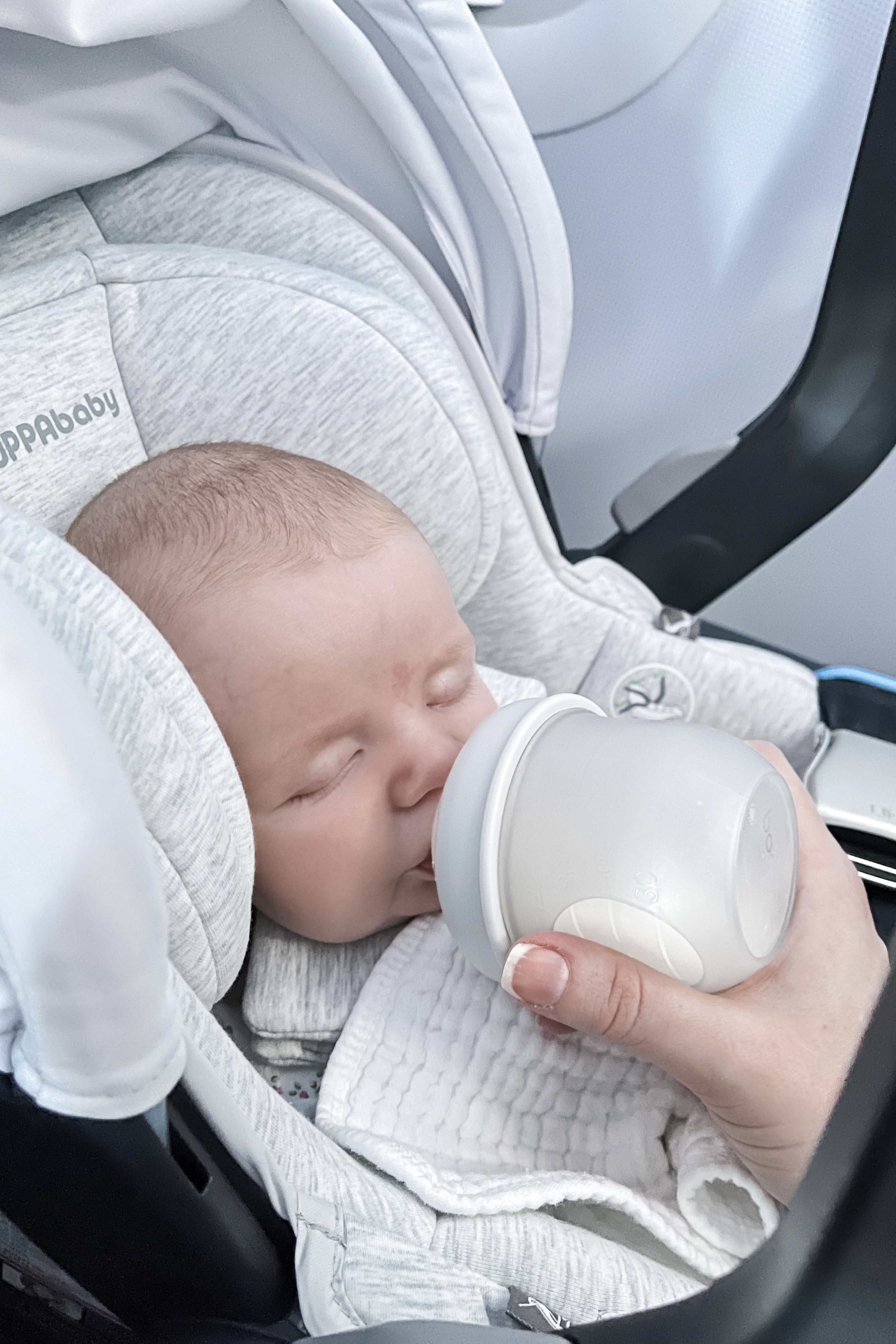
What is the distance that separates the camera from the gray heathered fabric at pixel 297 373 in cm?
74

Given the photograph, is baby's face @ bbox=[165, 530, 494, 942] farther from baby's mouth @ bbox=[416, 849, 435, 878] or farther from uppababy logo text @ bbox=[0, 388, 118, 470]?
uppababy logo text @ bbox=[0, 388, 118, 470]

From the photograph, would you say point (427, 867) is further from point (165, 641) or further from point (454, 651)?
point (165, 641)

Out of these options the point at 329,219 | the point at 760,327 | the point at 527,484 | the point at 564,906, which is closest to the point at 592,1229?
the point at 564,906

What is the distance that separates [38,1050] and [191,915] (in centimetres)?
20

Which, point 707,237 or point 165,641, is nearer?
point 165,641

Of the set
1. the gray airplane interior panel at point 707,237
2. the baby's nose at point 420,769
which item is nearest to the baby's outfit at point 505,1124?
the baby's nose at point 420,769

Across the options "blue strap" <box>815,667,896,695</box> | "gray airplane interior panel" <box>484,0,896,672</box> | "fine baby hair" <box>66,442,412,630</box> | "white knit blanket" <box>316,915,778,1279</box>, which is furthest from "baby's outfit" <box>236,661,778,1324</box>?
"gray airplane interior panel" <box>484,0,896,672</box>

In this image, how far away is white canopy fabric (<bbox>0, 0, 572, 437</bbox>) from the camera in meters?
0.70

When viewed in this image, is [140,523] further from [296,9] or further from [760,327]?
[760,327]

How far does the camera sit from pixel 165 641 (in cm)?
51

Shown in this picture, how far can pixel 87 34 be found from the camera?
2.07 feet

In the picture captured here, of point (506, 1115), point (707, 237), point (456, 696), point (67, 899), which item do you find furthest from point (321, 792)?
point (707, 237)

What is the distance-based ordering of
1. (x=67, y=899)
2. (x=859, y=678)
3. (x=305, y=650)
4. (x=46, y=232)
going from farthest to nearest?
(x=859, y=678), (x=46, y=232), (x=305, y=650), (x=67, y=899)

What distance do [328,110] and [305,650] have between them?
41 cm
